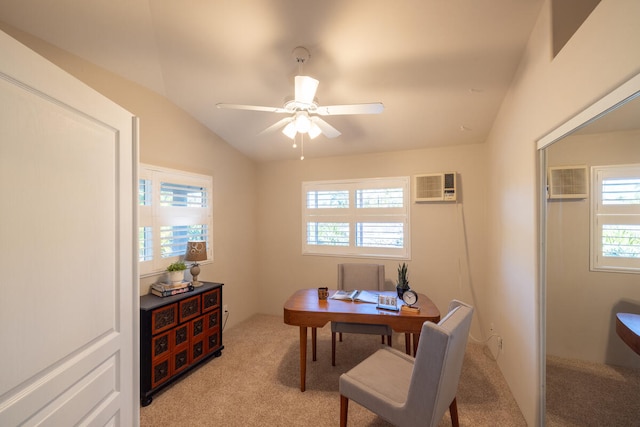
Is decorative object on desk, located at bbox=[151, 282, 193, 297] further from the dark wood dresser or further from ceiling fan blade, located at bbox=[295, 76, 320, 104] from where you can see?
ceiling fan blade, located at bbox=[295, 76, 320, 104]

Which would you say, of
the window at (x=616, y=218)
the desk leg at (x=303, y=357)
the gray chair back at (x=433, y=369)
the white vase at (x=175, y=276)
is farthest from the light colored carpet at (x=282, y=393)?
the window at (x=616, y=218)

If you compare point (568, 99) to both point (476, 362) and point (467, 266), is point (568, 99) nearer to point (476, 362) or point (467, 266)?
point (467, 266)

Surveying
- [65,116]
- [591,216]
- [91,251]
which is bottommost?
[91,251]

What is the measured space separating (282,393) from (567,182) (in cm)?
250

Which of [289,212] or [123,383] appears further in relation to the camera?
[289,212]

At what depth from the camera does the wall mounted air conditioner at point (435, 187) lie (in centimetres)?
302

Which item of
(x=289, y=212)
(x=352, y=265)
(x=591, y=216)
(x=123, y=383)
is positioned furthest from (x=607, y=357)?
(x=289, y=212)

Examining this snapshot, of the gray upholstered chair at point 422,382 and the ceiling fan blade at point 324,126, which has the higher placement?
the ceiling fan blade at point 324,126

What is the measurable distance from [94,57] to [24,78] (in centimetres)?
173

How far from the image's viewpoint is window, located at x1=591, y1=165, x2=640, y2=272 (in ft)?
3.65

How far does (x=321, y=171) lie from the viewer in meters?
3.72

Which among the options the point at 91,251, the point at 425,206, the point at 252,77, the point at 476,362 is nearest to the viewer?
the point at 91,251

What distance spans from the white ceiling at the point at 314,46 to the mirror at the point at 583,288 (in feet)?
2.68

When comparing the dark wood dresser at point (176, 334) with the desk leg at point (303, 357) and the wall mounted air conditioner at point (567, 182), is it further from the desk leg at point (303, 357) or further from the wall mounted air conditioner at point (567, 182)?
the wall mounted air conditioner at point (567, 182)
